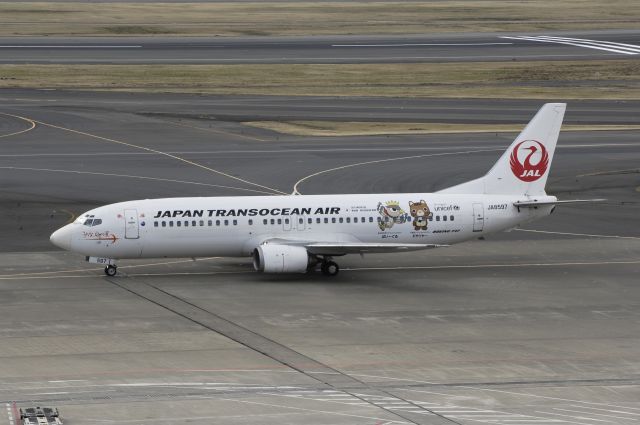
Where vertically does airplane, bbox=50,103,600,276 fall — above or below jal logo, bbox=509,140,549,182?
below

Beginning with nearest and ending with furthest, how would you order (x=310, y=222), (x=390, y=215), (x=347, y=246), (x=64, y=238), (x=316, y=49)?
1. (x=347, y=246)
2. (x=64, y=238)
3. (x=310, y=222)
4. (x=390, y=215)
5. (x=316, y=49)

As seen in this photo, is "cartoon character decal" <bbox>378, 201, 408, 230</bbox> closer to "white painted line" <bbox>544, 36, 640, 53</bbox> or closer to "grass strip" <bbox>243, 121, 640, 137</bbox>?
"grass strip" <bbox>243, 121, 640, 137</bbox>

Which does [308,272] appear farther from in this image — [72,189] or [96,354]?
[72,189]

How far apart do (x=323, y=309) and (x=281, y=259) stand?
587 centimetres

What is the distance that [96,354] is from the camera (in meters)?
48.0

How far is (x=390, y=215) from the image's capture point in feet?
210

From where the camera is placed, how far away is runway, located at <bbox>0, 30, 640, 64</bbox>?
495 feet

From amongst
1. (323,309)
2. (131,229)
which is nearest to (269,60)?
(131,229)

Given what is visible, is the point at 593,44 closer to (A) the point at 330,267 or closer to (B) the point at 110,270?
(A) the point at 330,267

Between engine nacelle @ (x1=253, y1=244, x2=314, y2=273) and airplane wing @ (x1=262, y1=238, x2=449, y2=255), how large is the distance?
51 cm

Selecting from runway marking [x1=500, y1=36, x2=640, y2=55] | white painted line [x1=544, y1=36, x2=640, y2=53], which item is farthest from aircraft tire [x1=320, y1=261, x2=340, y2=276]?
white painted line [x1=544, y1=36, x2=640, y2=53]

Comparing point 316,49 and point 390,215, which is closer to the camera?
point 390,215

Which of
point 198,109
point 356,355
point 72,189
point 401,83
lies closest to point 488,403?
point 356,355

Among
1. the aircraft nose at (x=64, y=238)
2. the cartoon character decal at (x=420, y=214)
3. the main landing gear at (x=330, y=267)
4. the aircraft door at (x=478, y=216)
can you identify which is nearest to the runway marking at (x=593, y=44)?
the aircraft door at (x=478, y=216)
